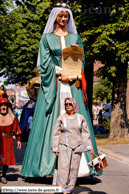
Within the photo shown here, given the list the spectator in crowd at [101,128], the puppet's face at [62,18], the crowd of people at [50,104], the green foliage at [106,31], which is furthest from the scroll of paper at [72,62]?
the spectator in crowd at [101,128]

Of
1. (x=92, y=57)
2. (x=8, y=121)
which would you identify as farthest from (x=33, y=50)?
(x=8, y=121)

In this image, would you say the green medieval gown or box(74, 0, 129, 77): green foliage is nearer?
the green medieval gown

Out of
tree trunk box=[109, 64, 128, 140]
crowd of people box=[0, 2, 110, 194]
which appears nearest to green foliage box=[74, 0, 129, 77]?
tree trunk box=[109, 64, 128, 140]

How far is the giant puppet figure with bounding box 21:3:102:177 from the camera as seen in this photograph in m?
5.96

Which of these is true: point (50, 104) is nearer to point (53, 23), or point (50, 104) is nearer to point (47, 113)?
point (47, 113)

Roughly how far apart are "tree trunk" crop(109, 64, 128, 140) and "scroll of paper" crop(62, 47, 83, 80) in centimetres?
595

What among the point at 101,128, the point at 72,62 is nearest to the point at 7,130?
the point at 72,62

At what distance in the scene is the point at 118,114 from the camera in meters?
12.4

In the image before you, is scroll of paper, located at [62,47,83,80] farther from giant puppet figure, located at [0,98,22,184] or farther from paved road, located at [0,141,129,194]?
paved road, located at [0,141,129,194]

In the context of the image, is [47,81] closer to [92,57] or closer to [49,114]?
[49,114]

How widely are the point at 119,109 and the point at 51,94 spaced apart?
255 inches

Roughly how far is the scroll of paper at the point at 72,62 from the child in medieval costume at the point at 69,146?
1.40 metres

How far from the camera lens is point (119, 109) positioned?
40.6 feet

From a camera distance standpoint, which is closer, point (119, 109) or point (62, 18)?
point (62, 18)
